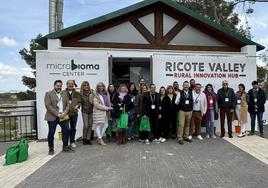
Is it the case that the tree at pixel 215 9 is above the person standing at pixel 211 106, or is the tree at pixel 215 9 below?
above

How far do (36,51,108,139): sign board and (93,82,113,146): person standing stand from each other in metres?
1.45

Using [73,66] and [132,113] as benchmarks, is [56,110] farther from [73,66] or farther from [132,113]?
[73,66]

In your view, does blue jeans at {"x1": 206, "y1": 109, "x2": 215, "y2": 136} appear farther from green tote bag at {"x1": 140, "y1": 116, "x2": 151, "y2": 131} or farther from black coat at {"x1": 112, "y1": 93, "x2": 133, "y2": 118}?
black coat at {"x1": 112, "y1": 93, "x2": 133, "y2": 118}

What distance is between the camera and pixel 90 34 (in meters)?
10.1

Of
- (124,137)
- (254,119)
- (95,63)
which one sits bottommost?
(124,137)

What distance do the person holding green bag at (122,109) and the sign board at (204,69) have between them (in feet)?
6.21

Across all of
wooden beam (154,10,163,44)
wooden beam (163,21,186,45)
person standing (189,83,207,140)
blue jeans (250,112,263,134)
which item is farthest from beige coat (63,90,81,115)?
blue jeans (250,112,263,134)

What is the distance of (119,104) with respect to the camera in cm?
827

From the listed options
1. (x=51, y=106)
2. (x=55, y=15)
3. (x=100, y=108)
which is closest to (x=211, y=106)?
(x=100, y=108)

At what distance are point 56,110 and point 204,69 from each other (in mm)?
5674

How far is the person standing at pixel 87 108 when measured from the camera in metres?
8.27

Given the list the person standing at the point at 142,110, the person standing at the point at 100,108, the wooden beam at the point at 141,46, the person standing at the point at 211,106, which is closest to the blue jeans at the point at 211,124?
the person standing at the point at 211,106

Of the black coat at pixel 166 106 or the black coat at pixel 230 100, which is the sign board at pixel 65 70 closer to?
the black coat at pixel 166 106

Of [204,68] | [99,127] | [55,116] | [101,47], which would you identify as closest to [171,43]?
[204,68]
